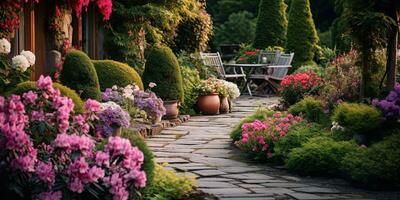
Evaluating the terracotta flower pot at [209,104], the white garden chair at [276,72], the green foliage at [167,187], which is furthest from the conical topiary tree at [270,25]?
the green foliage at [167,187]

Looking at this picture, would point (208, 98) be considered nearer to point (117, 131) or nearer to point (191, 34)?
point (191, 34)

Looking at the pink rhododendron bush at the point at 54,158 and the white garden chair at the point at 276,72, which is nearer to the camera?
the pink rhododendron bush at the point at 54,158

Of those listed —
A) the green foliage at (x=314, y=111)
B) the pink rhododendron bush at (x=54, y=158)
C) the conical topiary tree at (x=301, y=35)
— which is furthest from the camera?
the conical topiary tree at (x=301, y=35)

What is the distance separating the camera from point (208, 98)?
42.5ft

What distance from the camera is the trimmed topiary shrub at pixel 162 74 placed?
11.3 meters

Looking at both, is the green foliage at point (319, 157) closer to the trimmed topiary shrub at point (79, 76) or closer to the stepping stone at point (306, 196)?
the stepping stone at point (306, 196)

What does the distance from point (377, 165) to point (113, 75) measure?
5354 millimetres

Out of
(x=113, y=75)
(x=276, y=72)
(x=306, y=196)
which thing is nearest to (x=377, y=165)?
(x=306, y=196)

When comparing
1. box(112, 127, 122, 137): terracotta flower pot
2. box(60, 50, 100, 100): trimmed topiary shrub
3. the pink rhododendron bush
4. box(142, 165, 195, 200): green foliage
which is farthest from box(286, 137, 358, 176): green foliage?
box(60, 50, 100, 100): trimmed topiary shrub

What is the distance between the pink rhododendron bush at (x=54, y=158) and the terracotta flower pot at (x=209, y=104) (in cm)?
787

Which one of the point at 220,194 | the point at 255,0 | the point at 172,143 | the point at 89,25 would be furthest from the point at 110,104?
the point at 255,0

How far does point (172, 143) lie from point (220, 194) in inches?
131

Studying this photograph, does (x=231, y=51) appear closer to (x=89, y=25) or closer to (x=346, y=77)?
(x=89, y=25)

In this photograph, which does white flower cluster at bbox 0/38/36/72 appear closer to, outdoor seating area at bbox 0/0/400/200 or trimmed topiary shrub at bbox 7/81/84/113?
outdoor seating area at bbox 0/0/400/200
